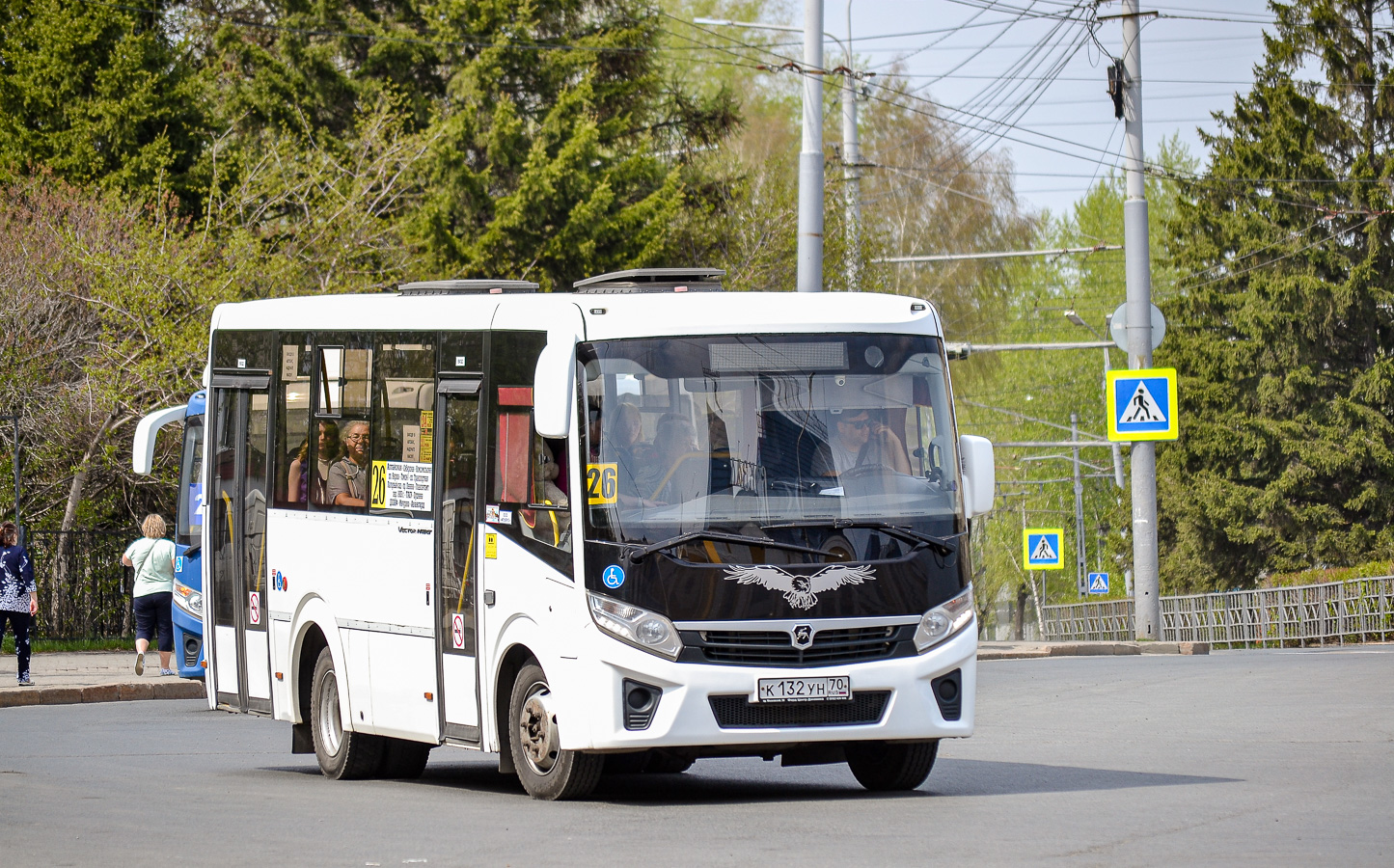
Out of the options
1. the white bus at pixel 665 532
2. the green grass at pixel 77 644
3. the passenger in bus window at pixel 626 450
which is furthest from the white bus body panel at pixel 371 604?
the green grass at pixel 77 644

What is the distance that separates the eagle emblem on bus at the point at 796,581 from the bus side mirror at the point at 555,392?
46.0 inches

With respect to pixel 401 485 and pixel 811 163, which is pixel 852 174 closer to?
pixel 811 163

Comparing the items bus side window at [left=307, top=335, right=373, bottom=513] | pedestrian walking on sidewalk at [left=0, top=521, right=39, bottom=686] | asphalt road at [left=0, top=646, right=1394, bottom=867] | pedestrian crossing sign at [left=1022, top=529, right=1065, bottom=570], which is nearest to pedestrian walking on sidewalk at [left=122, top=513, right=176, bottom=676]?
pedestrian walking on sidewalk at [left=0, top=521, right=39, bottom=686]

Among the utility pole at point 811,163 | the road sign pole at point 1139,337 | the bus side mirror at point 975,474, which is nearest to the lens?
the bus side mirror at point 975,474

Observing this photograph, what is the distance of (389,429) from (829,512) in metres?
3.19

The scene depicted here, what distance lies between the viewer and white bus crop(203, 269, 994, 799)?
10.8 m

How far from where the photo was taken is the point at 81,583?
101 feet

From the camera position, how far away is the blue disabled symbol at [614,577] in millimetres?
10742

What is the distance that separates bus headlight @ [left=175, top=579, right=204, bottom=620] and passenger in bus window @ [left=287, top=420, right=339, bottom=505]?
28.2 feet

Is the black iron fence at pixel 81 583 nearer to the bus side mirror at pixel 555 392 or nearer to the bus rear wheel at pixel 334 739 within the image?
the bus rear wheel at pixel 334 739

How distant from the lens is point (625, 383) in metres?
11.2

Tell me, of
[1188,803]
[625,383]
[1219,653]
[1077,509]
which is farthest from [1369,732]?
[1077,509]

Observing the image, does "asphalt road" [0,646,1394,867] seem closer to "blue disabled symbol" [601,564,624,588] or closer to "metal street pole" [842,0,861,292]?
"blue disabled symbol" [601,564,624,588]

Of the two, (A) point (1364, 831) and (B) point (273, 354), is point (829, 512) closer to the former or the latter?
(A) point (1364, 831)
